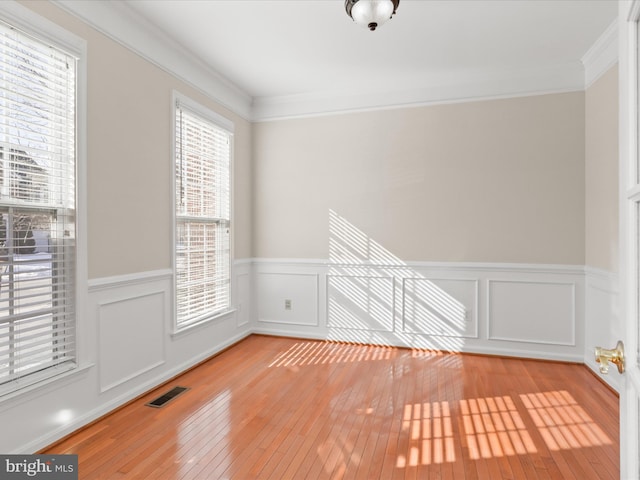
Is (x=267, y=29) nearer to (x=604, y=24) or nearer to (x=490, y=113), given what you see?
(x=490, y=113)

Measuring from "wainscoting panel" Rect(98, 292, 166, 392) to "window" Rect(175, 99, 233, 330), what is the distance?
0.94 ft

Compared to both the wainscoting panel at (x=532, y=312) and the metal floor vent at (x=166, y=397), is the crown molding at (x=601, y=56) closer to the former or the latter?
the wainscoting panel at (x=532, y=312)

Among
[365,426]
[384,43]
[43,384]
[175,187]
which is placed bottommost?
[365,426]

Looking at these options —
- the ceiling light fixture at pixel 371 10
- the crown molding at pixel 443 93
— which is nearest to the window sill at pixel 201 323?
the crown molding at pixel 443 93

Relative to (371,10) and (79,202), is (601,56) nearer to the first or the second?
(371,10)

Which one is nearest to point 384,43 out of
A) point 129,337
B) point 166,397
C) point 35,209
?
point 35,209

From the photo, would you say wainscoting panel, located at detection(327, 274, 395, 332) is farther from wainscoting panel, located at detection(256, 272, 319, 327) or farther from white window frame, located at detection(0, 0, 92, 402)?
white window frame, located at detection(0, 0, 92, 402)

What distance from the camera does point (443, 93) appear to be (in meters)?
3.98

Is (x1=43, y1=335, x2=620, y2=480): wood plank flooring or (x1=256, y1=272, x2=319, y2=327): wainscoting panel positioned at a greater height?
(x1=256, y1=272, x2=319, y2=327): wainscoting panel

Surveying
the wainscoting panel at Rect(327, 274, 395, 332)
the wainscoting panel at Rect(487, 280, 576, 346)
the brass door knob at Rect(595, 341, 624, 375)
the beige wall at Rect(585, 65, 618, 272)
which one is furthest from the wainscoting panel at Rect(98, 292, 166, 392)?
the beige wall at Rect(585, 65, 618, 272)

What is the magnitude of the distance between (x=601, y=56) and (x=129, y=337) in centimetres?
441

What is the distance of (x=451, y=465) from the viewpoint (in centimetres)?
210

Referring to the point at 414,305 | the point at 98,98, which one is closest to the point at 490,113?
the point at 414,305

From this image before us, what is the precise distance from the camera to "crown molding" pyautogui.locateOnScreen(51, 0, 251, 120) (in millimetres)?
2488
